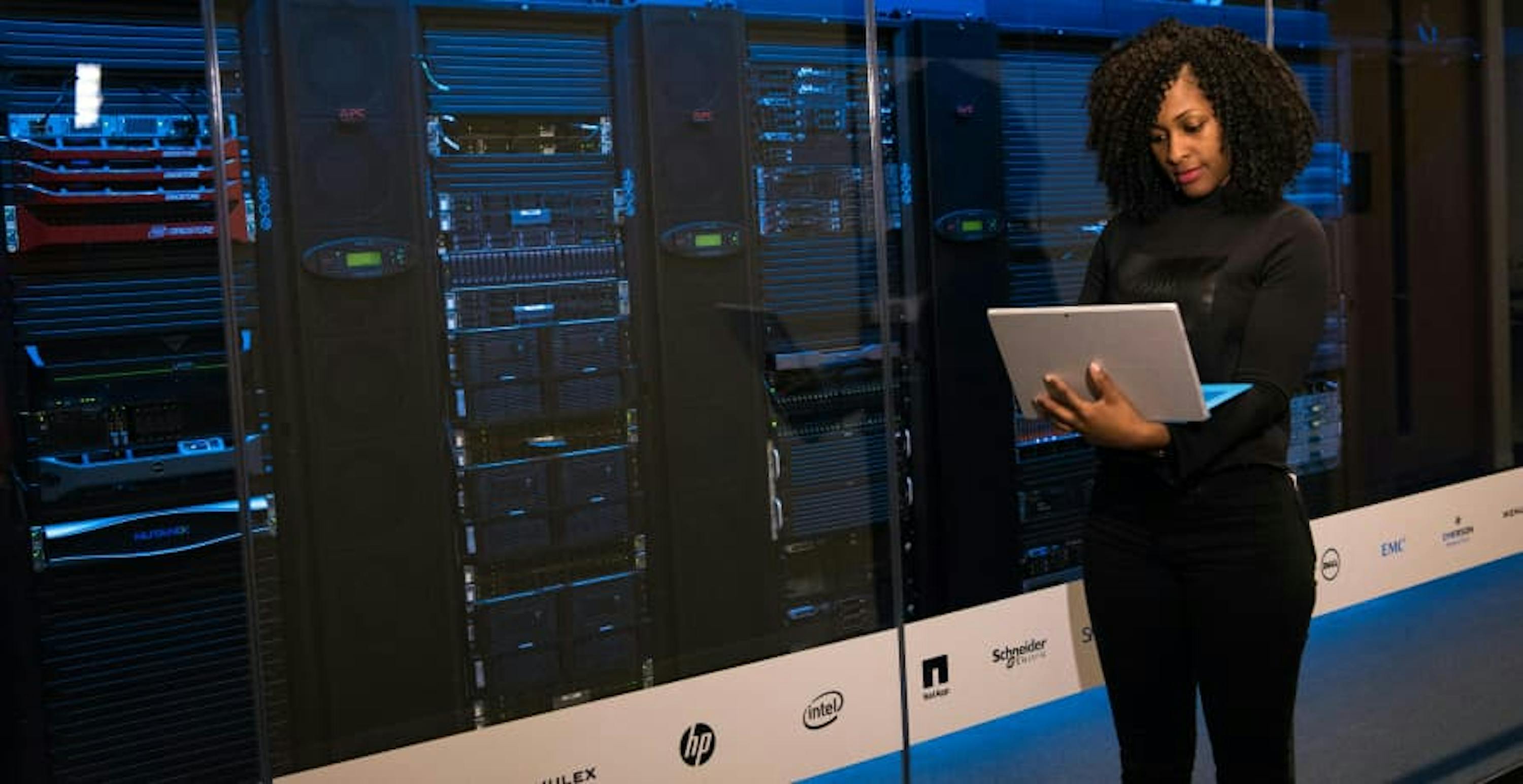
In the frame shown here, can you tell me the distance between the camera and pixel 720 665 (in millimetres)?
2293

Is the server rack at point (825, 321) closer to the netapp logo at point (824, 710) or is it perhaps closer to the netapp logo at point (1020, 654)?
the netapp logo at point (824, 710)

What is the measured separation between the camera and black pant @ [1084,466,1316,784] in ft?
5.58

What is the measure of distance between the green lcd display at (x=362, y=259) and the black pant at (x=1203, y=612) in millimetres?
1149

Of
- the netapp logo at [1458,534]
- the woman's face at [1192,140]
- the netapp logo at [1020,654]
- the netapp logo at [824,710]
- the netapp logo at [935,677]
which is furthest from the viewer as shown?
the netapp logo at [1458,534]

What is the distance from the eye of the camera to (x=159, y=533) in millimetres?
1819

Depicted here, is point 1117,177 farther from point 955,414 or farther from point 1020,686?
point 1020,686

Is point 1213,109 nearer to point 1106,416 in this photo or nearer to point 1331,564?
point 1106,416

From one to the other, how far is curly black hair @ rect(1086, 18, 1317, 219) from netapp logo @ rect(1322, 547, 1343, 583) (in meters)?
1.54

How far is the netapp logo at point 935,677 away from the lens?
2461mm

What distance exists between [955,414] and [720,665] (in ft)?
2.45

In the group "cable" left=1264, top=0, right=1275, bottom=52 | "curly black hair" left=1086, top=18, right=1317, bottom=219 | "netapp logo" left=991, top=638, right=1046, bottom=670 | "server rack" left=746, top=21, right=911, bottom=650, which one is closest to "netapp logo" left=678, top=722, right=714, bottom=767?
"server rack" left=746, top=21, right=911, bottom=650

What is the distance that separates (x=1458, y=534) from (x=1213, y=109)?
226 centimetres

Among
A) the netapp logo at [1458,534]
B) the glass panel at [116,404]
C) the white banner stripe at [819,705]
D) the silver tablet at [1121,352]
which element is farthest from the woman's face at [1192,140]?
the netapp logo at [1458,534]

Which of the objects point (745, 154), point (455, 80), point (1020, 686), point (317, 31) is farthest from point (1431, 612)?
point (317, 31)
